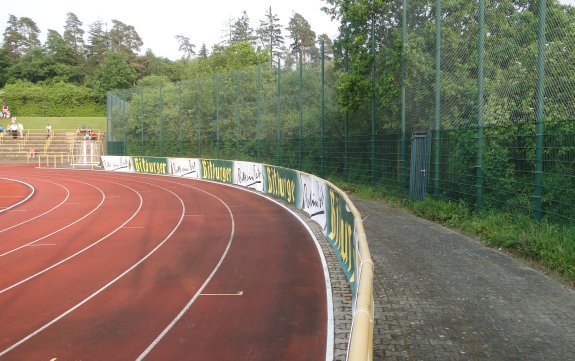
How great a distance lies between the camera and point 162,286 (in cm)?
946

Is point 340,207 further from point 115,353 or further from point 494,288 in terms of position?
point 115,353

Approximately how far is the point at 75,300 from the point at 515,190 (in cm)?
934

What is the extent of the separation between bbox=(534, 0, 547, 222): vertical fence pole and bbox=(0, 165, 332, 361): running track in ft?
15.3

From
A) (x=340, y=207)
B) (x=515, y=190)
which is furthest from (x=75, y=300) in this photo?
(x=515, y=190)

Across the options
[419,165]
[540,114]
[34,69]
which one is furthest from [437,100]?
[34,69]

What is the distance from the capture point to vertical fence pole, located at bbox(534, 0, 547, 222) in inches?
433

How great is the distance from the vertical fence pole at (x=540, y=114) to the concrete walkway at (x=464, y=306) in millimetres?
1445

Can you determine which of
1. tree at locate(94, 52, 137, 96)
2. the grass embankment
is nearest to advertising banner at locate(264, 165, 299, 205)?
the grass embankment

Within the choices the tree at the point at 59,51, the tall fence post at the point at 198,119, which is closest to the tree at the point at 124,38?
the tree at the point at 59,51

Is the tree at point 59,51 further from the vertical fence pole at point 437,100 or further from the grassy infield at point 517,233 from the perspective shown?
the grassy infield at point 517,233

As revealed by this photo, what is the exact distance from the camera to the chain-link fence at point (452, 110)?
11016 mm

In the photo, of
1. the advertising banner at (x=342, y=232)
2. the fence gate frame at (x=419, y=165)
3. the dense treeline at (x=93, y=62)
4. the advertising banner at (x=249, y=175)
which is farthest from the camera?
the dense treeline at (x=93, y=62)

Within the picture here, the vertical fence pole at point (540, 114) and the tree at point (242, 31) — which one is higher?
the tree at point (242, 31)

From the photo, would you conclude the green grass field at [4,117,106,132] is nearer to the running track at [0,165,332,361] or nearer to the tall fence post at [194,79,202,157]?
the tall fence post at [194,79,202,157]
